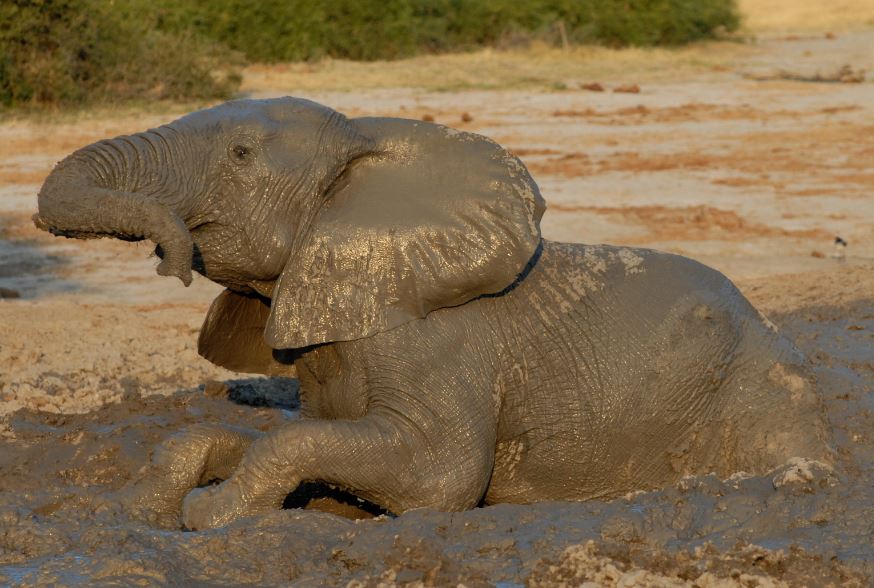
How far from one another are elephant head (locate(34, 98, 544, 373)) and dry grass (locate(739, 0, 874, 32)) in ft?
120

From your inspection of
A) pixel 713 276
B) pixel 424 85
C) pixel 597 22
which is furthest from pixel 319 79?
pixel 713 276

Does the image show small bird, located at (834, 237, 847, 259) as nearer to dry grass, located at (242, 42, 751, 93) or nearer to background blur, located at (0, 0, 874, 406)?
background blur, located at (0, 0, 874, 406)

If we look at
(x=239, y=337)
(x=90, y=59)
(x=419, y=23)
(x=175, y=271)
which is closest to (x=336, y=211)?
(x=175, y=271)

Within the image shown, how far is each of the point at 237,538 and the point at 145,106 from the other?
1454cm

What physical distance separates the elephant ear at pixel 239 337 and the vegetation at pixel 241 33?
1334 cm

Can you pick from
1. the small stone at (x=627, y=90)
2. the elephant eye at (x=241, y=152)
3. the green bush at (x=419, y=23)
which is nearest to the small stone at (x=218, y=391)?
the elephant eye at (x=241, y=152)

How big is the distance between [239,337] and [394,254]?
88 cm

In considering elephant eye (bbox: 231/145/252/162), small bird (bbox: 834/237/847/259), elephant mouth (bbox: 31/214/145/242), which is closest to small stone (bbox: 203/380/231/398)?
elephant eye (bbox: 231/145/252/162)

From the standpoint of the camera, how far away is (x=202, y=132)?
4.32 metres

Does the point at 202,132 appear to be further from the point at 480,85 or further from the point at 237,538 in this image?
the point at 480,85

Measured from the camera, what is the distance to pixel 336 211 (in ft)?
14.5

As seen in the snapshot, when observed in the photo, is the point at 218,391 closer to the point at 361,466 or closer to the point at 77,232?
the point at 361,466

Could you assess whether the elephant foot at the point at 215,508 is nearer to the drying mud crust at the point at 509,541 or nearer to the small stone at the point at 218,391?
the drying mud crust at the point at 509,541

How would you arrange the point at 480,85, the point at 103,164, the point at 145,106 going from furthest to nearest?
the point at 480,85 < the point at 145,106 < the point at 103,164
